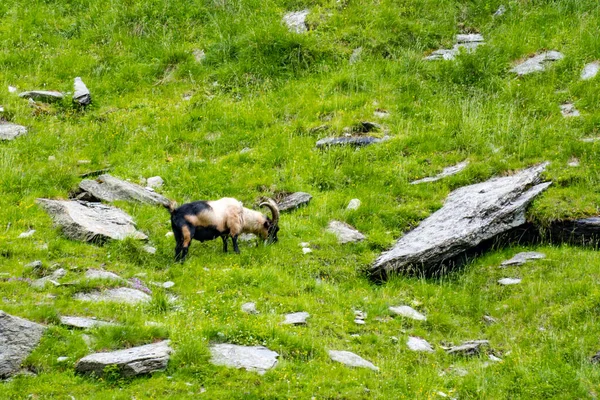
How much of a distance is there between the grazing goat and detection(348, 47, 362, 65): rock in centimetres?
681

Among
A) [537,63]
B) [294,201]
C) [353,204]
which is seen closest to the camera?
[353,204]

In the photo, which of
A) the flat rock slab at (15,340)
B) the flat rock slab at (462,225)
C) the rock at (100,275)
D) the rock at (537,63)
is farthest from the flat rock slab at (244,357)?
the rock at (537,63)

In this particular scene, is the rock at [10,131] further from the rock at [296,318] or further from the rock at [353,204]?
the rock at [296,318]

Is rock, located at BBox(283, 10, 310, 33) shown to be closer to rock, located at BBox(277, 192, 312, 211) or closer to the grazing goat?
rock, located at BBox(277, 192, 312, 211)

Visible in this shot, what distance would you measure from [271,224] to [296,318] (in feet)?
12.6

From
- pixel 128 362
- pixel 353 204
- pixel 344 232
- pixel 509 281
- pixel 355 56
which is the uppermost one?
pixel 355 56

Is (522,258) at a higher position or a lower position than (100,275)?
lower

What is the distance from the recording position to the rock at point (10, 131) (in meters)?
18.7

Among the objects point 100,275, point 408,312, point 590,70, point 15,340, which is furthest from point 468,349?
point 590,70

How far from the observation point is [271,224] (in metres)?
15.3

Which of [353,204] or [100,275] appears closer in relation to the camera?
[100,275]

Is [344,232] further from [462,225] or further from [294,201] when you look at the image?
[462,225]

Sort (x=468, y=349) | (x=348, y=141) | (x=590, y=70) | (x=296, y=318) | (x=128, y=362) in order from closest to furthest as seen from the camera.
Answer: (x=128, y=362), (x=468, y=349), (x=296, y=318), (x=348, y=141), (x=590, y=70)

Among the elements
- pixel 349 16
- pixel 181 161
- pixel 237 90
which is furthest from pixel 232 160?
pixel 349 16
